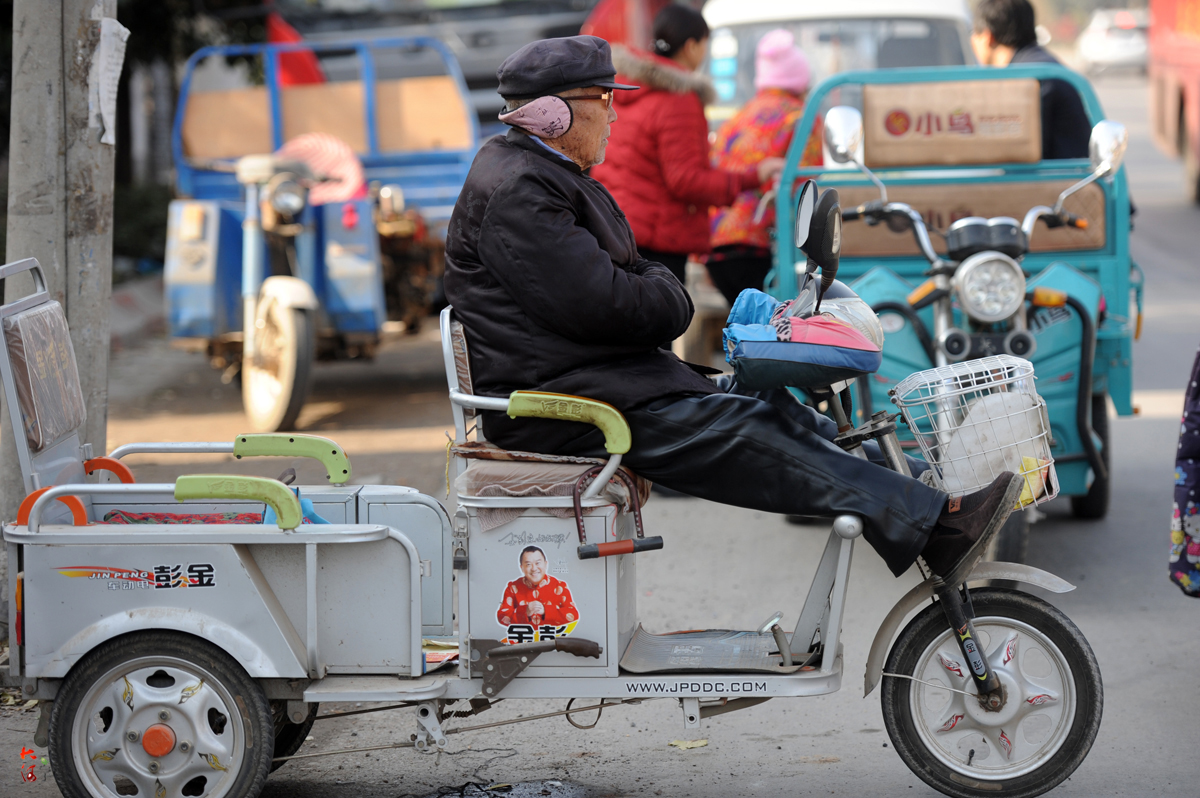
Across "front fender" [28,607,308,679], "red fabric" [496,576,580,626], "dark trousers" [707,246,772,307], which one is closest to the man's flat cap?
"red fabric" [496,576,580,626]

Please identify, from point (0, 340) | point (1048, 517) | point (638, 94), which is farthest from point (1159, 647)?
point (0, 340)

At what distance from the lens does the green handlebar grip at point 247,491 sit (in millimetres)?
3041

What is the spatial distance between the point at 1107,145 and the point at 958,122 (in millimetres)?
771

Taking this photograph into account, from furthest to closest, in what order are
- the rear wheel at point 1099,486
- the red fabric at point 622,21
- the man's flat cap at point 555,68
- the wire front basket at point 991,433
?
1. the red fabric at point 622,21
2. the rear wheel at point 1099,486
3. the wire front basket at point 991,433
4. the man's flat cap at point 555,68

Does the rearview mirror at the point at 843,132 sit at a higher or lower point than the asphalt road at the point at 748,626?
higher

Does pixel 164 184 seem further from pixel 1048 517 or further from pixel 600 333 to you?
pixel 600 333

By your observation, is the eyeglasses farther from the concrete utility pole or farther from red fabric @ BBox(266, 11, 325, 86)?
red fabric @ BBox(266, 11, 325, 86)

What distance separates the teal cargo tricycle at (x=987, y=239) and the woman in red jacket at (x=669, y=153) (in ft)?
1.31

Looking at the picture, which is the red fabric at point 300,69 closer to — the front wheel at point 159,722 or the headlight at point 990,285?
the headlight at point 990,285

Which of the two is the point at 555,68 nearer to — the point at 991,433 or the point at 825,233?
the point at 825,233

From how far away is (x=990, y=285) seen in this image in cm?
478

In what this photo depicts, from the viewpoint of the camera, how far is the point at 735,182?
5891 mm

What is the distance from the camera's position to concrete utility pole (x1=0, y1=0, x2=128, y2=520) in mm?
4270

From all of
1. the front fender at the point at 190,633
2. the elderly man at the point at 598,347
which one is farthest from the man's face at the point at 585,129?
the front fender at the point at 190,633
